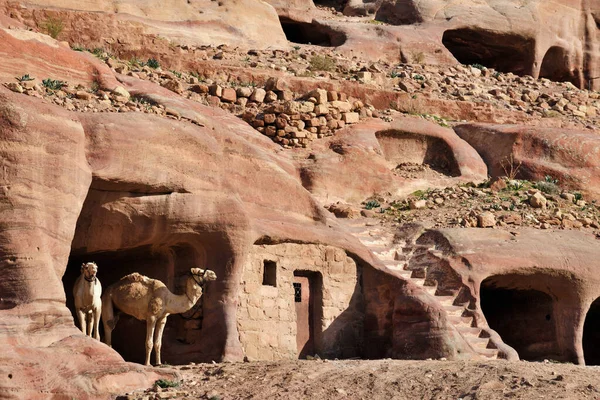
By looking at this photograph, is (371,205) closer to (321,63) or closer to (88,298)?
(321,63)

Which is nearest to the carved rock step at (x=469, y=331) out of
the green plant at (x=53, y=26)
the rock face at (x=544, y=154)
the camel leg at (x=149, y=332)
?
the camel leg at (x=149, y=332)

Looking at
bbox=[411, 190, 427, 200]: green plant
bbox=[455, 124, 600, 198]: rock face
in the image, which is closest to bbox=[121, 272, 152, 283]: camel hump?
bbox=[411, 190, 427, 200]: green plant

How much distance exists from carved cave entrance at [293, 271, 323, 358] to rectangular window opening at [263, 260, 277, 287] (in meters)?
0.67

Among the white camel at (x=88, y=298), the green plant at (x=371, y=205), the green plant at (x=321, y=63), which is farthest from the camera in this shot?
the green plant at (x=321, y=63)

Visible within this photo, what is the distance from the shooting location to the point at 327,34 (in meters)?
41.2

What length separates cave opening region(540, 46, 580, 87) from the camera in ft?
148

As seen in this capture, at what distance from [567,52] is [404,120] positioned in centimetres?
1434

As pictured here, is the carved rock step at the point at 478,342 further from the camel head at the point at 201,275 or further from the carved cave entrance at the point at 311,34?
the carved cave entrance at the point at 311,34

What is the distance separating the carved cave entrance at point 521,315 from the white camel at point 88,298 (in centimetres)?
919

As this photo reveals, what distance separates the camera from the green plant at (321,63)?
35.9m

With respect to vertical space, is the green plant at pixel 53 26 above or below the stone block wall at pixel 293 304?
above

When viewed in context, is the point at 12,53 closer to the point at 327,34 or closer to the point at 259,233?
the point at 259,233

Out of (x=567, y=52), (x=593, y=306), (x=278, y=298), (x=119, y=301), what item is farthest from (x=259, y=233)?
(x=567, y=52)

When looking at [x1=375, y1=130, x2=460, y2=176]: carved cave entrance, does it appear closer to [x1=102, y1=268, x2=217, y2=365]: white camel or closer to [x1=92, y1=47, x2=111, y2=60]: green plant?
[x1=92, y1=47, x2=111, y2=60]: green plant
